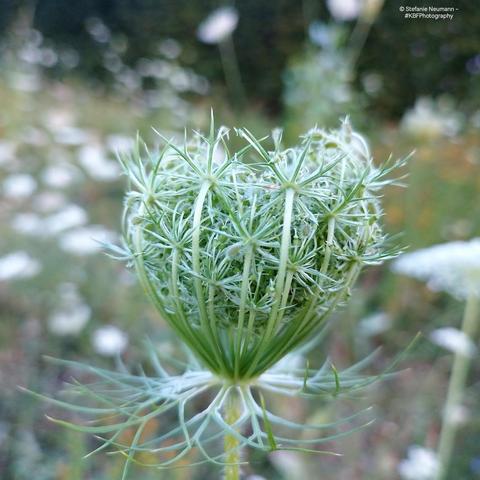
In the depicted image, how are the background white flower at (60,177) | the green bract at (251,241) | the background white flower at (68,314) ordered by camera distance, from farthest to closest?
the background white flower at (60,177) → the background white flower at (68,314) → the green bract at (251,241)

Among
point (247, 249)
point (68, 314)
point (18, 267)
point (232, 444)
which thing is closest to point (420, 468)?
point (232, 444)

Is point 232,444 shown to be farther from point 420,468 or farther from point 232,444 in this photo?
point 420,468

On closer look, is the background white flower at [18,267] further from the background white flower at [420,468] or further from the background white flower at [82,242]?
the background white flower at [420,468]

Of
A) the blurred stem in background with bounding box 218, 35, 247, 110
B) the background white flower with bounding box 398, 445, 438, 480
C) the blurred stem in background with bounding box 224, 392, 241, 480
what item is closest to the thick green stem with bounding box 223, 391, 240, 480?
the blurred stem in background with bounding box 224, 392, 241, 480

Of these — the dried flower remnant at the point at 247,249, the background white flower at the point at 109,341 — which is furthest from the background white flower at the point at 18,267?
the dried flower remnant at the point at 247,249

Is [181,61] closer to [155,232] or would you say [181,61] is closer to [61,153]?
[61,153]

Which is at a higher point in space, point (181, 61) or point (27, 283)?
point (181, 61)

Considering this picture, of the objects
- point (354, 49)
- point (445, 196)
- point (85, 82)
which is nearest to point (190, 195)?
point (445, 196)
